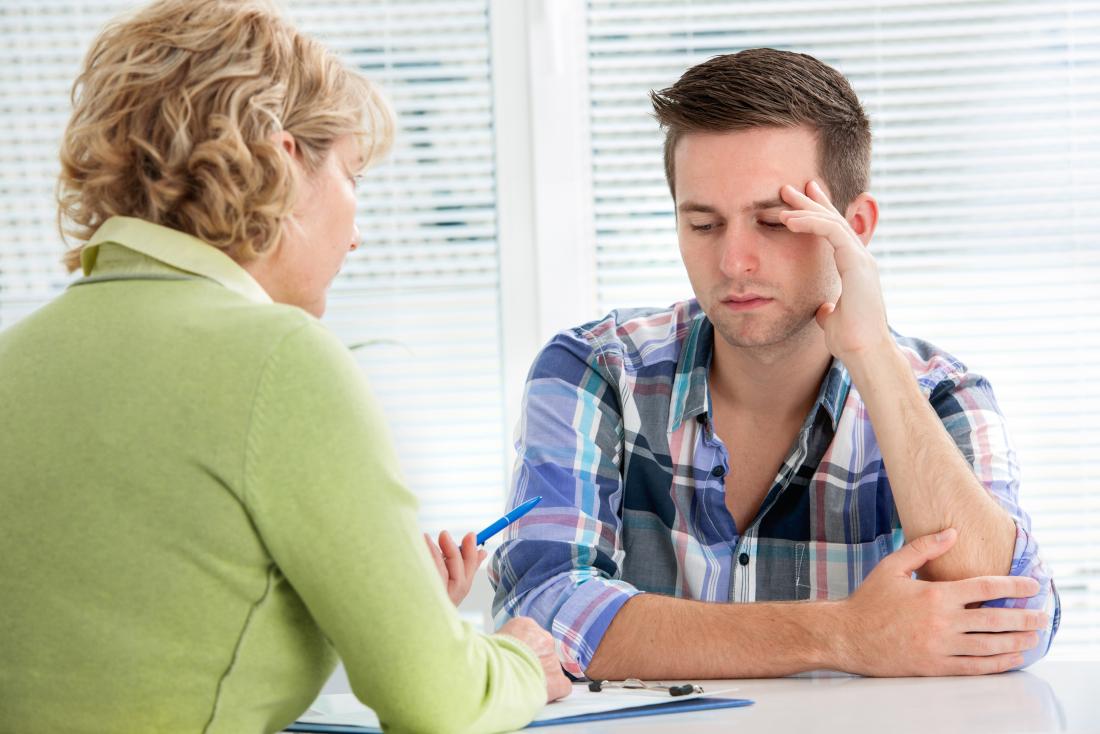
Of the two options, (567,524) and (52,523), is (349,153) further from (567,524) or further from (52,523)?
(567,524)

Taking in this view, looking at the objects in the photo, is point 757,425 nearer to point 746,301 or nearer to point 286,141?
point 746,301

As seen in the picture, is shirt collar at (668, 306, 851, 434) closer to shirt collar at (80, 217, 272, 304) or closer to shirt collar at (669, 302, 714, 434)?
shirt collar at (669, 302, 714, 434)

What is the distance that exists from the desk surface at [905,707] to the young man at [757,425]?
162 mm

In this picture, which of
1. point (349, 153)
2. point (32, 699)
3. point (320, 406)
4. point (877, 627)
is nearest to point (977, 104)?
point (877, 627)

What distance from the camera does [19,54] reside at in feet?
9.29

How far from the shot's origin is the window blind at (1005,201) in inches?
103

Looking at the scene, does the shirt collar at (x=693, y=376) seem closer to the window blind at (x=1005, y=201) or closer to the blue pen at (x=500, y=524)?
the blue pen at (x=500, y=524)

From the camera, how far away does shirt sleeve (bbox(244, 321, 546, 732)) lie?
2.72 ft

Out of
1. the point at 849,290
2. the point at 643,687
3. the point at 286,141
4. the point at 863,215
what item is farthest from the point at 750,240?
the point at 286,141

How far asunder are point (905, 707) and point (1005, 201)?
1.80 metres

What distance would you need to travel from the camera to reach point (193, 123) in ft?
3.20

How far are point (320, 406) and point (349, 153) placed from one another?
1.10 feet

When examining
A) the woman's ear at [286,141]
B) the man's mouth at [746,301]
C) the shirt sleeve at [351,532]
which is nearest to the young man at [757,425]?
the man's mouth at [746,301]

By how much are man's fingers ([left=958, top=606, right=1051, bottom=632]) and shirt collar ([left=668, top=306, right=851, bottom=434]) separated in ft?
1.42
